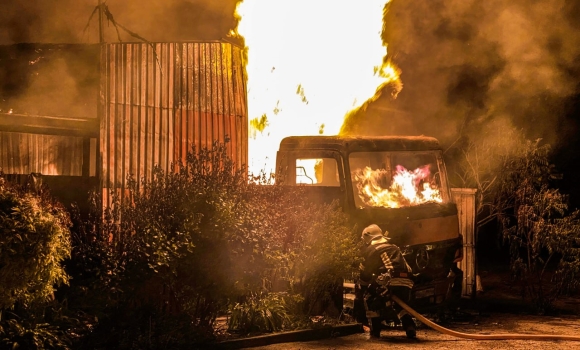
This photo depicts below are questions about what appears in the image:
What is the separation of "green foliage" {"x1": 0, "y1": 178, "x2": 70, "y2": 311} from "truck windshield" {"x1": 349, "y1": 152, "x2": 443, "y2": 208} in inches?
176

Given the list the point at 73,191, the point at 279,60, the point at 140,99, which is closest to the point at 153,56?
the point at 140,99

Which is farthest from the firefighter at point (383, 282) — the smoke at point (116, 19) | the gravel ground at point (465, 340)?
the smoke at point (116, 19)

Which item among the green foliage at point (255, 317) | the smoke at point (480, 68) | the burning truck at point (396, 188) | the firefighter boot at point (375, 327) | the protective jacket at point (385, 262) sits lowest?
the firefighter boot at point (375, 327)

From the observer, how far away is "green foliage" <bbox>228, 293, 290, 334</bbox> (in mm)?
9031

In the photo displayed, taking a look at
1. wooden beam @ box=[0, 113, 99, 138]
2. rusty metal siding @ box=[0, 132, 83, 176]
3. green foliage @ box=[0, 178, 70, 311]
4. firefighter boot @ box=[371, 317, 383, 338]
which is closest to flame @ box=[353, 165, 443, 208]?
firefighter boot @ box=[371, 317, 383, 338]

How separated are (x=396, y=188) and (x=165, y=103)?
147 inches

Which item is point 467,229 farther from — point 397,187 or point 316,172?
point 316,172

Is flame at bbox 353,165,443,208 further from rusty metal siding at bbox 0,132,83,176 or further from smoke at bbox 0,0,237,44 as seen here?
smoke at bbox 0,0,237,44

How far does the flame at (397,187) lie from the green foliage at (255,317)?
7.02ft

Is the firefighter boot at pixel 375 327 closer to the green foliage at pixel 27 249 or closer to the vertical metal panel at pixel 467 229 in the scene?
the vertical metal panel at pixel 467 229

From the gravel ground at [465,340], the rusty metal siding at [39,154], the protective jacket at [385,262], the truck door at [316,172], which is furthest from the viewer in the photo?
the rusty metal siding at [39,154]

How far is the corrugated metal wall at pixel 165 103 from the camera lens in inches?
412

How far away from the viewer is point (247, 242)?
8352mm

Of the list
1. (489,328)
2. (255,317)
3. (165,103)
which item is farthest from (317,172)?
(489,328)
